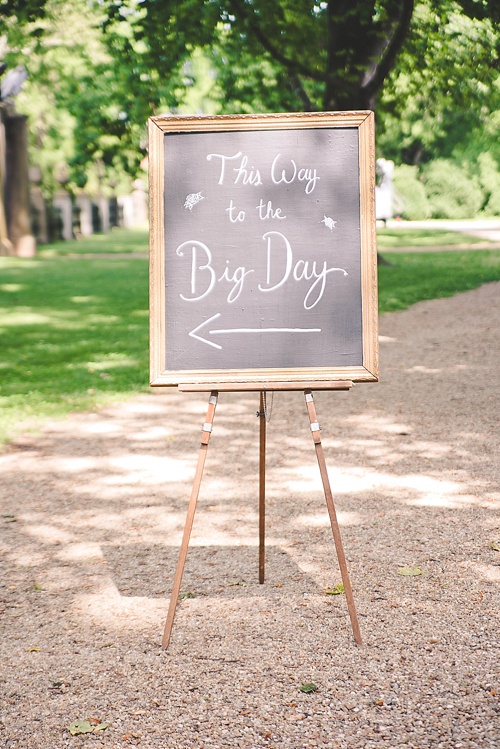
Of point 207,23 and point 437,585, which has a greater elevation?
point 207,23

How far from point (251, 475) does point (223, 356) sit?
2417mm

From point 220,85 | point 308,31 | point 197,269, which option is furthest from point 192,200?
point 220,85

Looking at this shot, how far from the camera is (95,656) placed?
3.68m

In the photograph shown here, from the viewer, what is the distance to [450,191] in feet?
155

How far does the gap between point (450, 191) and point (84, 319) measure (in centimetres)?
3676

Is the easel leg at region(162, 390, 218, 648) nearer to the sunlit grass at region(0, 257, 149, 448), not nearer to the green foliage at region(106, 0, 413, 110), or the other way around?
the sunlit grass at region(0, 257, 149, 448)

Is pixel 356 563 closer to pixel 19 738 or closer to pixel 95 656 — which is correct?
pixel 95 656

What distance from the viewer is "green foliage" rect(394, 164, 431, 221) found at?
46.7 meters

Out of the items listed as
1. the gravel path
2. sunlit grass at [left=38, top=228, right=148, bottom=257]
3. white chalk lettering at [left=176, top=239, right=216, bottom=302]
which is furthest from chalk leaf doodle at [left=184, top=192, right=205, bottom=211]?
sunlit grass at [left=38, top=228, right=148, bottom=257]

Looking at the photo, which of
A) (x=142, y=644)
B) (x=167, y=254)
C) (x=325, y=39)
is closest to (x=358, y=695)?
(x=142, y=644)

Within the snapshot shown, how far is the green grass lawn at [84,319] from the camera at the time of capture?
880 centimetres

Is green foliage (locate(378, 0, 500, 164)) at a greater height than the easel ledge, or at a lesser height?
greater

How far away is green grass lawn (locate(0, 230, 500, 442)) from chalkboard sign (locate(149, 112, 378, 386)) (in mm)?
3834

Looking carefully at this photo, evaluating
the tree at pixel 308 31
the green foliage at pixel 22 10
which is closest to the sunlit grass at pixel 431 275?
the tree at pixel 308 31
